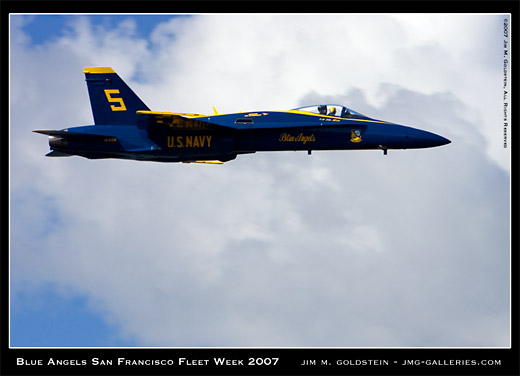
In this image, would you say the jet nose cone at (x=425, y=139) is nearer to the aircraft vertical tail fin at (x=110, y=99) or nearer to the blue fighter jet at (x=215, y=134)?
the blue fighter jet at (x=215, y=134)

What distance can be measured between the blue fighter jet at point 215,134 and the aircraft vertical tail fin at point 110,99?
0.05m

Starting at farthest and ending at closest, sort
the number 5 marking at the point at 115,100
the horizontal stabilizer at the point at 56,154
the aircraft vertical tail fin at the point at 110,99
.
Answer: the horizontal stabilizer at the point at 56,154 → the number 5 marking at the point at 115,100 → the aircraft vertical tail fin at the point at 110,99

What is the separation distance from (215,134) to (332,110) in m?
5.67

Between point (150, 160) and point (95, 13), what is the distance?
7.29 m

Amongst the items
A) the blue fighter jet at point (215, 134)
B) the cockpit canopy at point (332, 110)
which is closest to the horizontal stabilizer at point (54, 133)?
the blue fighter jet at point (215, 134)

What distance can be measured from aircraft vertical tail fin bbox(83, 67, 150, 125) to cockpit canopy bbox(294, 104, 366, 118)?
761cm

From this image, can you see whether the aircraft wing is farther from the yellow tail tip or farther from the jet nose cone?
the jet nose cone

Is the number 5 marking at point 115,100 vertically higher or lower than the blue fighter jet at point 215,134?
higher

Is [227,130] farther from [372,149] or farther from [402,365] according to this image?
[402,365]

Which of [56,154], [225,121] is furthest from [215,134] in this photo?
[56,154]

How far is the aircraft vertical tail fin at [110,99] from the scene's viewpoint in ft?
198

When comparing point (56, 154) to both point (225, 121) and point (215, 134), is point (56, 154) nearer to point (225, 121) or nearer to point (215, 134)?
point (215, 134)

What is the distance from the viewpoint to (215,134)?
2335 inches

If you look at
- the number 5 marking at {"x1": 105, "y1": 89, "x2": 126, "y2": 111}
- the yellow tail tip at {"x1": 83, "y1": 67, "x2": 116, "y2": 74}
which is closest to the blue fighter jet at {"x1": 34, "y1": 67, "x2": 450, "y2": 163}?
the number 5 marking at {"x1": 105, "y1": 89, "x2": 126, "y2": 111}
